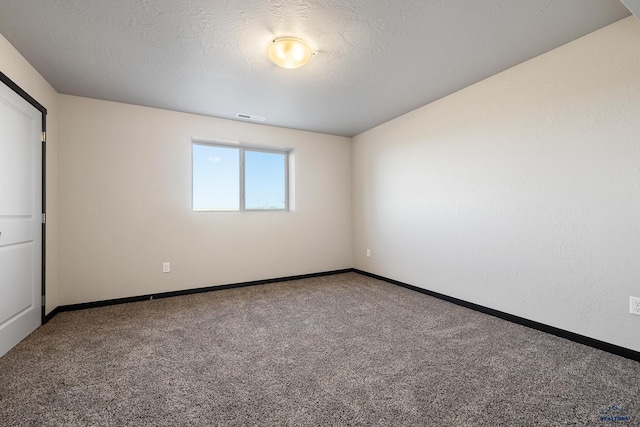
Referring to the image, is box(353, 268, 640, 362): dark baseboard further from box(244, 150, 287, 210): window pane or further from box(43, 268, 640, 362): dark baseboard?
box(244, 150, 287, 210): window pane

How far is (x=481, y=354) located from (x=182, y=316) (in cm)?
272

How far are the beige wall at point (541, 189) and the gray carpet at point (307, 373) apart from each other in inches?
15.2

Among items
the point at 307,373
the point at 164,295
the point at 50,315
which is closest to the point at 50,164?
the point at 50,315

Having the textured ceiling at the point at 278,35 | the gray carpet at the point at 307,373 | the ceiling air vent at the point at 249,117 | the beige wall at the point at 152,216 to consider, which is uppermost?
the textured ceiling at the point at 278,35

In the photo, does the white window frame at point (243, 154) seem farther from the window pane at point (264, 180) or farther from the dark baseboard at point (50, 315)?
the dark baseboard at point (50, 315)

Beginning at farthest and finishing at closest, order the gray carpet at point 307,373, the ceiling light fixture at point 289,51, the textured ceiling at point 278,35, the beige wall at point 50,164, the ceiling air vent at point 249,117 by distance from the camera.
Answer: the ceiling air vent at point 249,117, the beige wall at point 50,164, the ceiling light fixture at point 289,51, the textured ceiling at point 278,35, the gray carpet at point 307,373

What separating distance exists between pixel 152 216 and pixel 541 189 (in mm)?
4175

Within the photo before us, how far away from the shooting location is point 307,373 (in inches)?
71.1

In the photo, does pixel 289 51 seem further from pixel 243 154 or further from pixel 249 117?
pixel 243 154

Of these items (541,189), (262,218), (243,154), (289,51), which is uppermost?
(289,51)

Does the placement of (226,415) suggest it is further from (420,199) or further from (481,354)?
(420,199)

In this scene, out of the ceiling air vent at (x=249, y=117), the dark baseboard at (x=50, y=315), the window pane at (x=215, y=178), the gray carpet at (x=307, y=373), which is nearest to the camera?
the gray carpet at (x=307, y=373)

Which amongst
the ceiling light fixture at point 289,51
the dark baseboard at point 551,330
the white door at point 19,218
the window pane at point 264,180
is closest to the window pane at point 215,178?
the window pane at point 264,180

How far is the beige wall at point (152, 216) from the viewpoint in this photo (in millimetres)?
3137
